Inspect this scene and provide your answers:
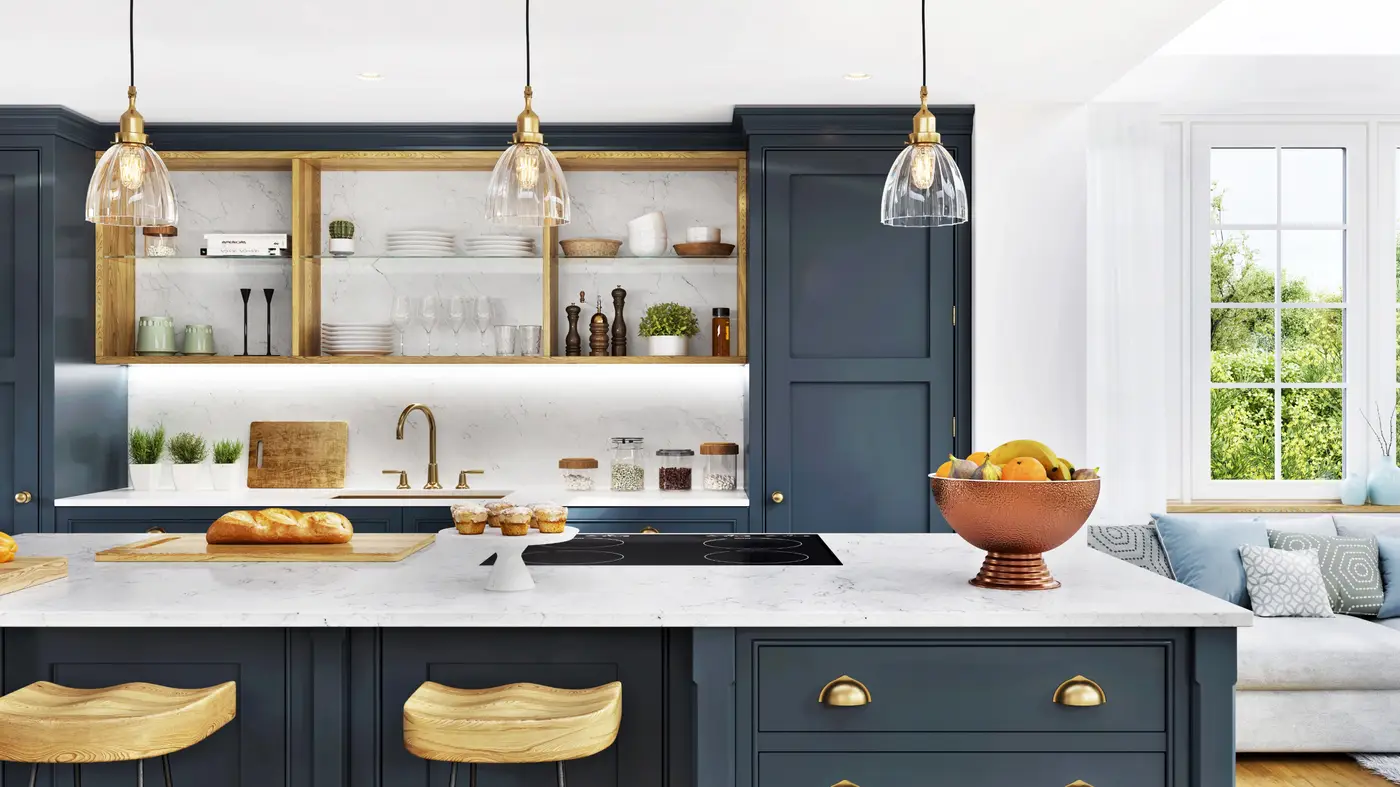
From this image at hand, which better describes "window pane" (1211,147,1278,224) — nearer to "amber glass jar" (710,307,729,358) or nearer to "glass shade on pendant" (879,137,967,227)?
"amber glass jar" (710,307,729,358)

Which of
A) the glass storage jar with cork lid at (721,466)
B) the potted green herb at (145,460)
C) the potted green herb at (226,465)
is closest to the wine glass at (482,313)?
the glass storage jar with cork lid at (721,466)

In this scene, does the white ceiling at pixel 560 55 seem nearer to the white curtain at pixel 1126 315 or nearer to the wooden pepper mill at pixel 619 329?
the white curtain at pixel 1126 315

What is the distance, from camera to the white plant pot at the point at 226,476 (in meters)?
4.47

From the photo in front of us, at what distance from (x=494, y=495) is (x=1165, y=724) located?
294cm

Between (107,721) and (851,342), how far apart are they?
2.93 m

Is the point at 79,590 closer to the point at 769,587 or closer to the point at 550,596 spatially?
the point at 550,596

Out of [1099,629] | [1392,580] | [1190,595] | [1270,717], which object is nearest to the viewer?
[1099,629]

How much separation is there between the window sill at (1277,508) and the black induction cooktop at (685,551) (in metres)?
2.33

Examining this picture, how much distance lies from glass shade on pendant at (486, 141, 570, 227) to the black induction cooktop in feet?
2.72

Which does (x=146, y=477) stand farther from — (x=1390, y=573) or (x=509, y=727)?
(x=1390, y=573)

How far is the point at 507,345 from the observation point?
4.32 m

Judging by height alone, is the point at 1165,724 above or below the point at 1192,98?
below

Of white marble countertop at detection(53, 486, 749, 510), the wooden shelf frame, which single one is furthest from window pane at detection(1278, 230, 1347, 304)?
white marble countertop at detection(53, 486, 749, 510)

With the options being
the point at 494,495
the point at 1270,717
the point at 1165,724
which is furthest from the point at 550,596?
the point at 1270,717
